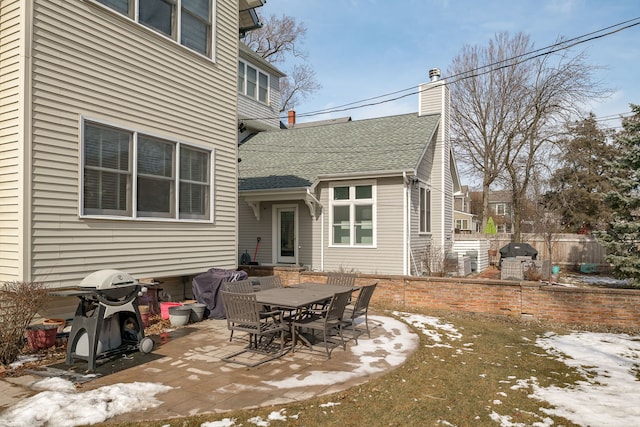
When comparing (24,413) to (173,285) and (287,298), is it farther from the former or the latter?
(173,285)

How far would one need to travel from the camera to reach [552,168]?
26.8m

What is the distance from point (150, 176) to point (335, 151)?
861cm

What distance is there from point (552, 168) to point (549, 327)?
22051mm

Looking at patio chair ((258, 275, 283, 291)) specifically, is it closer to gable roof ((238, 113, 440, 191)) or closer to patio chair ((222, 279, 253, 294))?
patio chair ((222, 279, 253, 294))

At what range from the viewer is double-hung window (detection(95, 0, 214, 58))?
7.28 metres

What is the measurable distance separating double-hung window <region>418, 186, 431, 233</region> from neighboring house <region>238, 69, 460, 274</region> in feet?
0.12

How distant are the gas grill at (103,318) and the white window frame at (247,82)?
45.7 feet

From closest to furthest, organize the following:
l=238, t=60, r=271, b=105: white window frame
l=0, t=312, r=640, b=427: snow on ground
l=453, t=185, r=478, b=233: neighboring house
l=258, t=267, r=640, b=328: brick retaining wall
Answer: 1. l=0, t=312, r=640, b=427: snow on ground
2. l=258, t=267, r=640, b=328: brick retaining wall
3. l=238, t=60, r=271, b=105: white window frame
4. l=453, t=185, r=478, b=233: neighboring house

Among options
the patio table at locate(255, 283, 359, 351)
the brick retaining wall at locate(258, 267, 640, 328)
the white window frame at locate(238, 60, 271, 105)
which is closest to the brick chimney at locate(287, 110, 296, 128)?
the white window frame at locate(238, 60, 271, 105)

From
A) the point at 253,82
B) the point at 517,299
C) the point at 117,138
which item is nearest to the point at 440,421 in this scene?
the point at 517,299

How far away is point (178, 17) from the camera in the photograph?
26.8 feet

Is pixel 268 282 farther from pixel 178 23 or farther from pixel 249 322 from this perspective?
pixel 178 23

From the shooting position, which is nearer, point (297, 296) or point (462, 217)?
point (297, 296)

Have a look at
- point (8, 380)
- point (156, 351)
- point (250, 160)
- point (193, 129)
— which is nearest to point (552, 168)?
point (250, 160)
